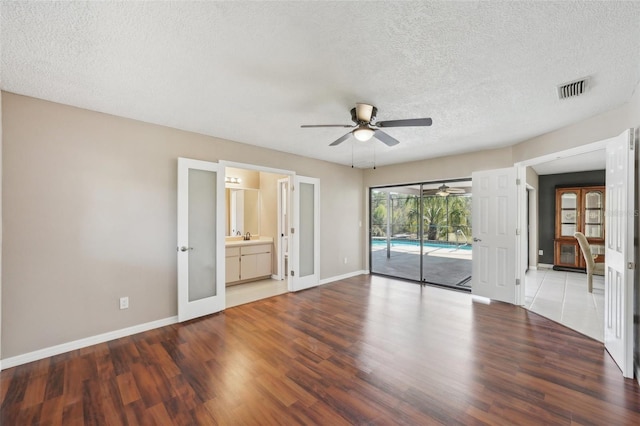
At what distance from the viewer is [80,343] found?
2.77 m

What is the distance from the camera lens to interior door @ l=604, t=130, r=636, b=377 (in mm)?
2258

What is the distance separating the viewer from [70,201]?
2738 millimetres

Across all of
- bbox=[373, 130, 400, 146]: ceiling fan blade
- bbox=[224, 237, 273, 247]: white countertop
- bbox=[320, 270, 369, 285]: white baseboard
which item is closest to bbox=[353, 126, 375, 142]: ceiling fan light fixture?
bbox=[373, 130, 400, 146]: ceiling fan blade

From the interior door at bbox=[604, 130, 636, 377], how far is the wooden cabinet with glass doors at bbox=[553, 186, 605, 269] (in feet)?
14.8

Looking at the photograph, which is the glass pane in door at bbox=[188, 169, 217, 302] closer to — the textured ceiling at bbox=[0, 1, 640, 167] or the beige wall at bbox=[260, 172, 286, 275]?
the textured ceiling at bbox=[0, 1, 640, 167]

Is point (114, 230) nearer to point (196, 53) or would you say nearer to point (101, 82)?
point (101, 82)

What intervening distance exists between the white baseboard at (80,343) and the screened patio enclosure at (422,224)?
4509 mm

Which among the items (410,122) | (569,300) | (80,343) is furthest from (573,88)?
(80,343)

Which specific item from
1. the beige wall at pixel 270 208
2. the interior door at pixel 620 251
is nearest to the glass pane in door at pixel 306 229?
the beige wall at pixel 270 208

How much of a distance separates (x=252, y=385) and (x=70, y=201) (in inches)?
103

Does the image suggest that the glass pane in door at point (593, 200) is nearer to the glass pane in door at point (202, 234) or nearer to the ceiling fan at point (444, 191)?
the ceiling fan at point (444, 191)

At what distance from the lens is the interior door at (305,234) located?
4883 millimetres

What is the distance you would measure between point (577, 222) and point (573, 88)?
5.80m

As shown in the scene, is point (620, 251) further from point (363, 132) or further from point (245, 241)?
point (245, 241)
